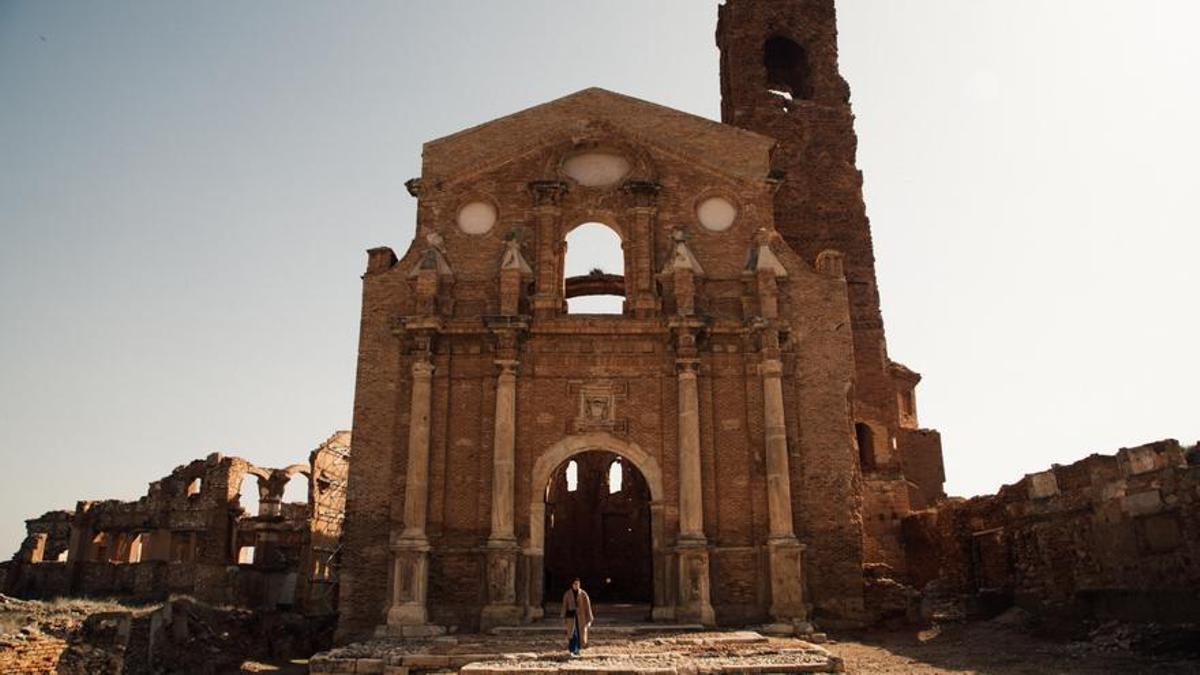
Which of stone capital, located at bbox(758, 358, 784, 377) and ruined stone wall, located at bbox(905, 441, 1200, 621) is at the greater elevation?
stone capital, located at bbox(758, 358, 784, 377)

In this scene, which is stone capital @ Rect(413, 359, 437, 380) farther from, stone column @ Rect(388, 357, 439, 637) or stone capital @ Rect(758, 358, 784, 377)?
stone capital @ Rect(758, 358, 784, 377)

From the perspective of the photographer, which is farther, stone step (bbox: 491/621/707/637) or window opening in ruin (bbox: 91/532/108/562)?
window opening in ruin (bbox: 91/532/108/562)

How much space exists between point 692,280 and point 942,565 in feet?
33.2

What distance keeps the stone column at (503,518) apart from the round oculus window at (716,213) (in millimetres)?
4595

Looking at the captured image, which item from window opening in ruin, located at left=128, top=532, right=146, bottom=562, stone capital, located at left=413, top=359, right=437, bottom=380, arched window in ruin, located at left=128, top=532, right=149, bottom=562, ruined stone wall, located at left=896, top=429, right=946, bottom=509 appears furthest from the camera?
window opening in ruin, located at left=128, top=532, right=146, bottom=562

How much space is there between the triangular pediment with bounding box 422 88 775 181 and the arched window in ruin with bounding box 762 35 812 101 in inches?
429

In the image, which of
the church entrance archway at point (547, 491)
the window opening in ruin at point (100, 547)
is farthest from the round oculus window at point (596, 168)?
the window opening in ruin at point (100, 547)

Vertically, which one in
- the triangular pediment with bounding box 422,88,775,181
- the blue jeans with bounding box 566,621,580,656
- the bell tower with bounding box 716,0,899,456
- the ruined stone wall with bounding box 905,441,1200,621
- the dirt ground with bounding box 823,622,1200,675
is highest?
the bell tower with bounding box 716,0,899,456

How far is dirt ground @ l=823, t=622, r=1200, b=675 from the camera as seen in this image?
11039 mm

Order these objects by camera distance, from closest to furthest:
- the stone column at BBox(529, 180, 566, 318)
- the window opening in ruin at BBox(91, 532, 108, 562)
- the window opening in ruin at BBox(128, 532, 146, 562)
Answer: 1. the stone column at BBox(529, 180, 566, 318)
2. the window opening in ruin at BBox(91, 532, 108, 562)
3. the window opening in ruin at BBox(128, 532, 146, 562)

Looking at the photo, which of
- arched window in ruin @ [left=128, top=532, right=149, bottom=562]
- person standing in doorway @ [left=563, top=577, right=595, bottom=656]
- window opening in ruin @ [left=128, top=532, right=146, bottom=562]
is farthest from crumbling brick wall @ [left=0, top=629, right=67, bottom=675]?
window opening in ruin @ [left=128, top=532, right=146, bottom=562]

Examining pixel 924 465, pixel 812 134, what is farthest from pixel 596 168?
pixel 924 465

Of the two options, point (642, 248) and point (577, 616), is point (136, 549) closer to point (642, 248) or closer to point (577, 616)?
point (642, 248)

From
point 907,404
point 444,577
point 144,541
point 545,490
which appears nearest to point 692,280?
point 545,490
